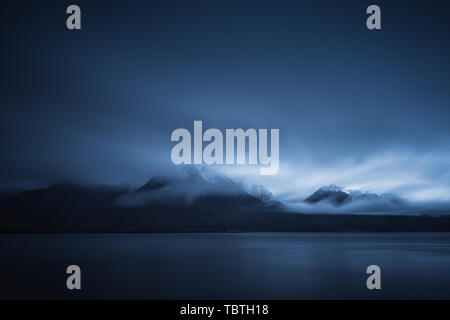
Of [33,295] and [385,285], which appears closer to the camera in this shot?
[33,295]

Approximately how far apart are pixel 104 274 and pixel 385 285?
18586 mm

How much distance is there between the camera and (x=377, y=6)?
16.3 m
